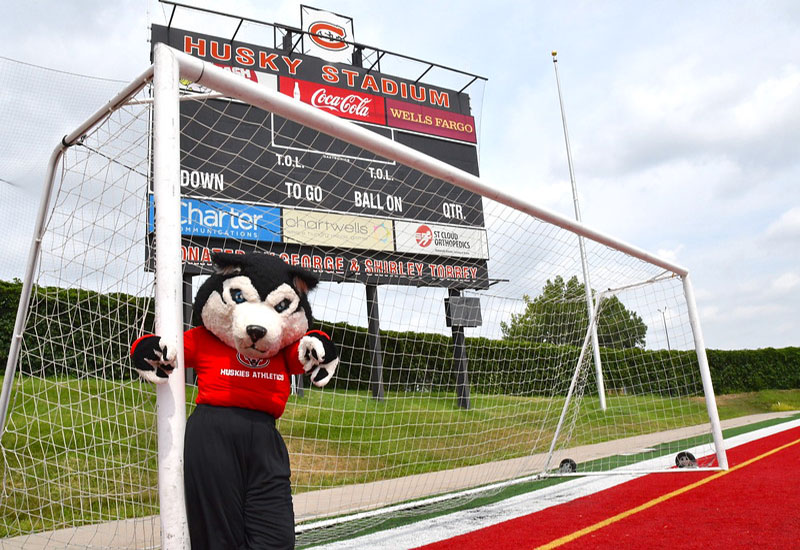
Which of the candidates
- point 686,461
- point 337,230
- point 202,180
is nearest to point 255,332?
point 686,461

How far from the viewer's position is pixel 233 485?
6.73ft

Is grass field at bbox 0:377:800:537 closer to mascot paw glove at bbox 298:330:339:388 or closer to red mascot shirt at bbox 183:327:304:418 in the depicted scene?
red mascot shirt at bbox 183:327:304:418

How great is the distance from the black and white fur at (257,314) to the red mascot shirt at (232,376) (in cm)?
5

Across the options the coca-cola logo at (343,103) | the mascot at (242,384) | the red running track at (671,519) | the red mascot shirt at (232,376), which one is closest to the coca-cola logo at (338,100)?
the coca-cola logo at (343,103)

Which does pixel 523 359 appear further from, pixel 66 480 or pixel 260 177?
pixel 66 480

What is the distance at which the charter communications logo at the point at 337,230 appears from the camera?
8.71 metres

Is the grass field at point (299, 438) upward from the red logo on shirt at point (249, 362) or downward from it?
downward

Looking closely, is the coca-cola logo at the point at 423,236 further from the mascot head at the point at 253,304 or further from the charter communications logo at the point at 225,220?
the mascot head at the point at 253,304

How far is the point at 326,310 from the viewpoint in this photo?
15.4 ft

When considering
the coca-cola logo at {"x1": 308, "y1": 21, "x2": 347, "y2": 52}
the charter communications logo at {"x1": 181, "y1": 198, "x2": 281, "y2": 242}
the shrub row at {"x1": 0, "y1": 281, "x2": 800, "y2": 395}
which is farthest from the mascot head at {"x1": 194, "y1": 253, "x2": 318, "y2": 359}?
the coca-cola logo at {"x1": 308, "y1": 21, "x2": 347, "y2": 52}

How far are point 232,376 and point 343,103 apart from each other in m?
8.59

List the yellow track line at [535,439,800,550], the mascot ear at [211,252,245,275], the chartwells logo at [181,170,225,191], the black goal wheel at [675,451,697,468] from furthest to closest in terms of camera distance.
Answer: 1. the chartwells logo at [181,170,225,191]
2. the black goal wheel at [675,451,697,468]
3. the yellow track line at [535,439,800,550]
4. the mascot ear at [211,252,245,275]

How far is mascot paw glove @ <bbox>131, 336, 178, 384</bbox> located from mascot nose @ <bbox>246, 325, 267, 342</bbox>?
0.26m

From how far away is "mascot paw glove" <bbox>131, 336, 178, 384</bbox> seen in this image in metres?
1.98
